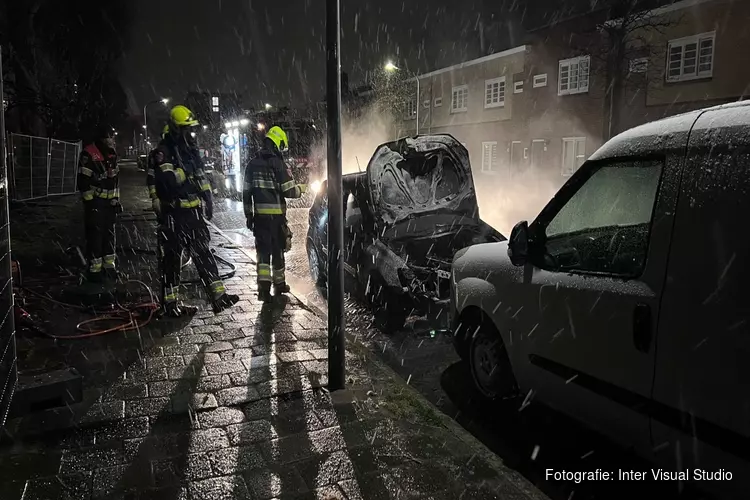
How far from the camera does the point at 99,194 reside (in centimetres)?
728

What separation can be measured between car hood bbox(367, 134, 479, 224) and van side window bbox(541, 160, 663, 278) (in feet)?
9.12

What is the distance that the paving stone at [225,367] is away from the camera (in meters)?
4.79

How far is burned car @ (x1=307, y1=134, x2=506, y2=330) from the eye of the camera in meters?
6.28

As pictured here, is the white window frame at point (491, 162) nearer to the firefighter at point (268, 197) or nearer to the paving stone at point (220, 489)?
the firefighter at point (268, 197)

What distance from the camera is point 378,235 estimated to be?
→ 21.9ft

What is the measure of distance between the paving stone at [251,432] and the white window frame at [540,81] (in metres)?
27.2

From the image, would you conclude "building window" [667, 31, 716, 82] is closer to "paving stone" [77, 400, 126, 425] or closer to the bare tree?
the bare tree

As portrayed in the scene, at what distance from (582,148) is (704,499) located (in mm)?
24369

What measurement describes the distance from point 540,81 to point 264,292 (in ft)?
81.2

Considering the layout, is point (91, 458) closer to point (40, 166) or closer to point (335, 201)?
point (335, 201)

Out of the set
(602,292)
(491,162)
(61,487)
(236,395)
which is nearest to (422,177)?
(236,395)

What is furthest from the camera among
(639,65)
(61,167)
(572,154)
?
(572,154)

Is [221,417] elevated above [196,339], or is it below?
below

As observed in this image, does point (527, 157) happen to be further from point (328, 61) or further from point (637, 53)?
point (328, 61)
